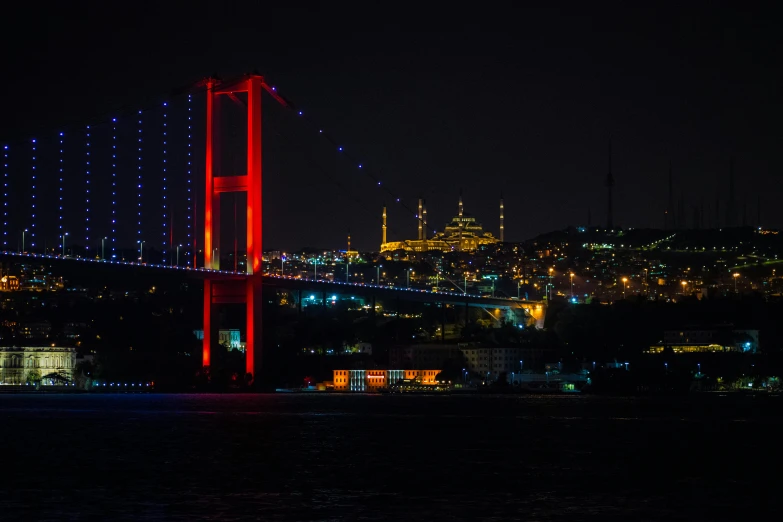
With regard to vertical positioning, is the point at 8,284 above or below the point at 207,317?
above

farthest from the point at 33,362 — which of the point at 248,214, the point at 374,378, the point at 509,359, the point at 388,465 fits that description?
the point at 388,465

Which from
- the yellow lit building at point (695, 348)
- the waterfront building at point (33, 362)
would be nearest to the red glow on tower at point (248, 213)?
the waterfront building at point (33, 362)

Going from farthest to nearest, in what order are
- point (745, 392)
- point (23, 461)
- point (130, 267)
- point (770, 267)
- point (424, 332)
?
1. point (770, 267)
2. point (424, 332)
3. point (745, 392)
4. point (130, 267)
5. point (23, 461)

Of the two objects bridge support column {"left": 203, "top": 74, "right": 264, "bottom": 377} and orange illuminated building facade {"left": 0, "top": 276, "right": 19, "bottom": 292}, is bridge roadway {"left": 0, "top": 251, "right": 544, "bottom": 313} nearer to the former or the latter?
bridge support column {"left": 203, "top": 74, "right": 264, "bottom": 377}

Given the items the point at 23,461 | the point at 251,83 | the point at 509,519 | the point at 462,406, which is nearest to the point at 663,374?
the point at 462,406

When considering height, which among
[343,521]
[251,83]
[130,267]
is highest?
[251,83]

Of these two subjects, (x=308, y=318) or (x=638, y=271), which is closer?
(x=308, y=318)

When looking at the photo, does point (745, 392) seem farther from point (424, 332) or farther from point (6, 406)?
point (6, 406)

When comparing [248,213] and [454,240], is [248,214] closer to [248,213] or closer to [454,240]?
[248,213]
